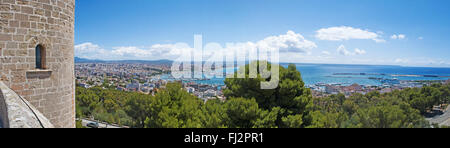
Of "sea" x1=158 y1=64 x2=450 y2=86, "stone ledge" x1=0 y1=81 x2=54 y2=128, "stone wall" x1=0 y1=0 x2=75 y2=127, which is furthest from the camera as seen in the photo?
"sea" x1=158 y1=64 x2=450 y2=86

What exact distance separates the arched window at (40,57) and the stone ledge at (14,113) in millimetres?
743

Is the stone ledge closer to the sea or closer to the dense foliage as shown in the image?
the dense foliage

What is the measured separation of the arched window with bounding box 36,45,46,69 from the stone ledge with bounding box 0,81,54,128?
0.74 metres

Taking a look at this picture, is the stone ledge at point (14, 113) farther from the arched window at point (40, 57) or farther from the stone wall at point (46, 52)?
the arched window at point (40, 57)

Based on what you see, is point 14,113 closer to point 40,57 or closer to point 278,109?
point 40,57

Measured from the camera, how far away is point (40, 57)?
4590 mm

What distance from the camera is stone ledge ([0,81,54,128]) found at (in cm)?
328

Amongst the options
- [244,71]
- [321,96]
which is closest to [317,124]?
[244,71]

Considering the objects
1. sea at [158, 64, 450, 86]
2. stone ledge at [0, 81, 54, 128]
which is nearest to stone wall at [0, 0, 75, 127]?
stone ledge at [0, 81, 54, 128]

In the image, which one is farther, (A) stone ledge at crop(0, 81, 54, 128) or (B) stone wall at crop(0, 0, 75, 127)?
(B) stone wall at crop(0, 0, 75, 127)

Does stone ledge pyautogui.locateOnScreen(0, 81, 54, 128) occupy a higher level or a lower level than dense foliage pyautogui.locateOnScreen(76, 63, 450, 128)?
higher

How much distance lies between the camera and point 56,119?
4949mm

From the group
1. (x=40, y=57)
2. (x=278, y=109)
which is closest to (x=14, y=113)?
(x=40, y=57)
